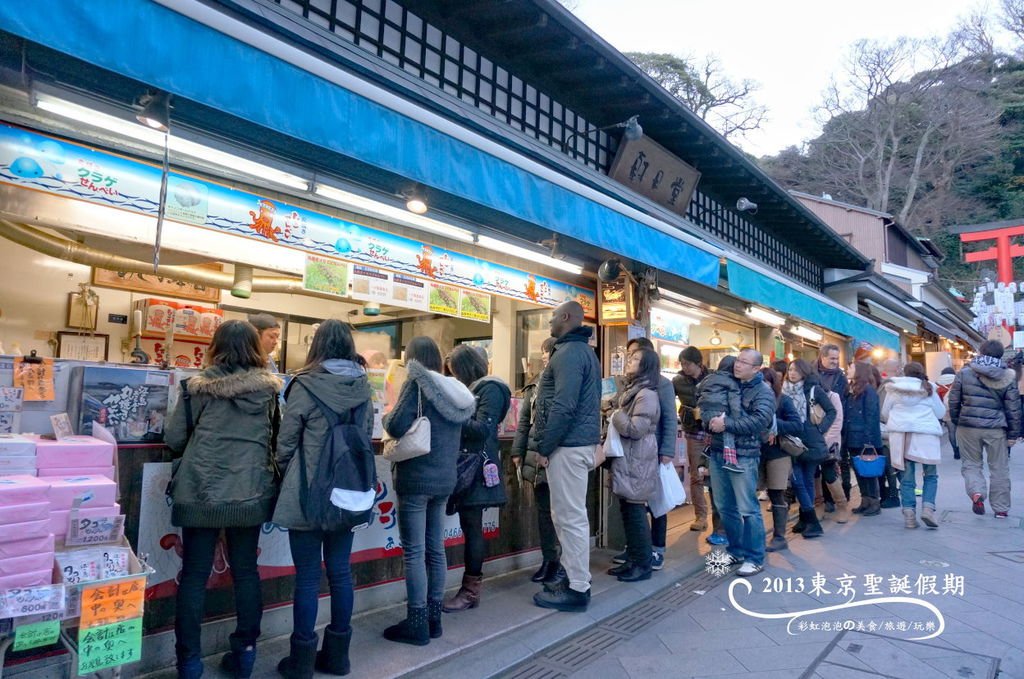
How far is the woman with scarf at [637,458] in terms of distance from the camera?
16.4 ft

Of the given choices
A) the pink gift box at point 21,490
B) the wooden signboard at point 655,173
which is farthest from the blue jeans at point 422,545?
the wooden signboard at point 655,173

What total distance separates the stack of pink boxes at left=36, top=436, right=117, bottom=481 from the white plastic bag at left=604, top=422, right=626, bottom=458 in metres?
3.45

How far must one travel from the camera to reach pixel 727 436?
5262 millimetres

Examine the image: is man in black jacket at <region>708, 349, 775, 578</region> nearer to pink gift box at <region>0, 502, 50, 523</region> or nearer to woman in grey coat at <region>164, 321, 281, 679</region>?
woman in grey coat at <region>164, 321, 281, 679</region>

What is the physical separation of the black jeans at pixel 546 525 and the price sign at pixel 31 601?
323 centimetres

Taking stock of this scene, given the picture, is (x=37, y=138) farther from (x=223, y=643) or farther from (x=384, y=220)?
(x=223, y=643)

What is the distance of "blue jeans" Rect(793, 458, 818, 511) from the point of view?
22.0 feet

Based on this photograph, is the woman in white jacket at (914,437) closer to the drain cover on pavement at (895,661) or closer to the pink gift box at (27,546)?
the drain cover on pavement at (895,661)

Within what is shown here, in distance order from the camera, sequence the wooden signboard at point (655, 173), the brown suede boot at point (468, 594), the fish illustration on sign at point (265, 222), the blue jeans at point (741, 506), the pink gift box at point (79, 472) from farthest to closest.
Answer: the wooden signboard at point (655, 173) → the blue jeans at point (741, 506) → the brown suede boot at point (468, 594) → the fish illustration on sign at point (265, 222) → the pink gift box at point (79, 472)

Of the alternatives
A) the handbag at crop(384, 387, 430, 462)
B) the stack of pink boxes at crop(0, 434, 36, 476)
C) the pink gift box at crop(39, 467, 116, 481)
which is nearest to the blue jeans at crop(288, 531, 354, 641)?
the handbag at crop(384, 387, 430, 462)

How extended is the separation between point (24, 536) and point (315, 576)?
132 cm

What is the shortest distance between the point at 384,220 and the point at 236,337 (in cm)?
218

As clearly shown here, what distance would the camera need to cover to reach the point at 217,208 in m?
4.04

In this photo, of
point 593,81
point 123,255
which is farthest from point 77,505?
point 593,81
